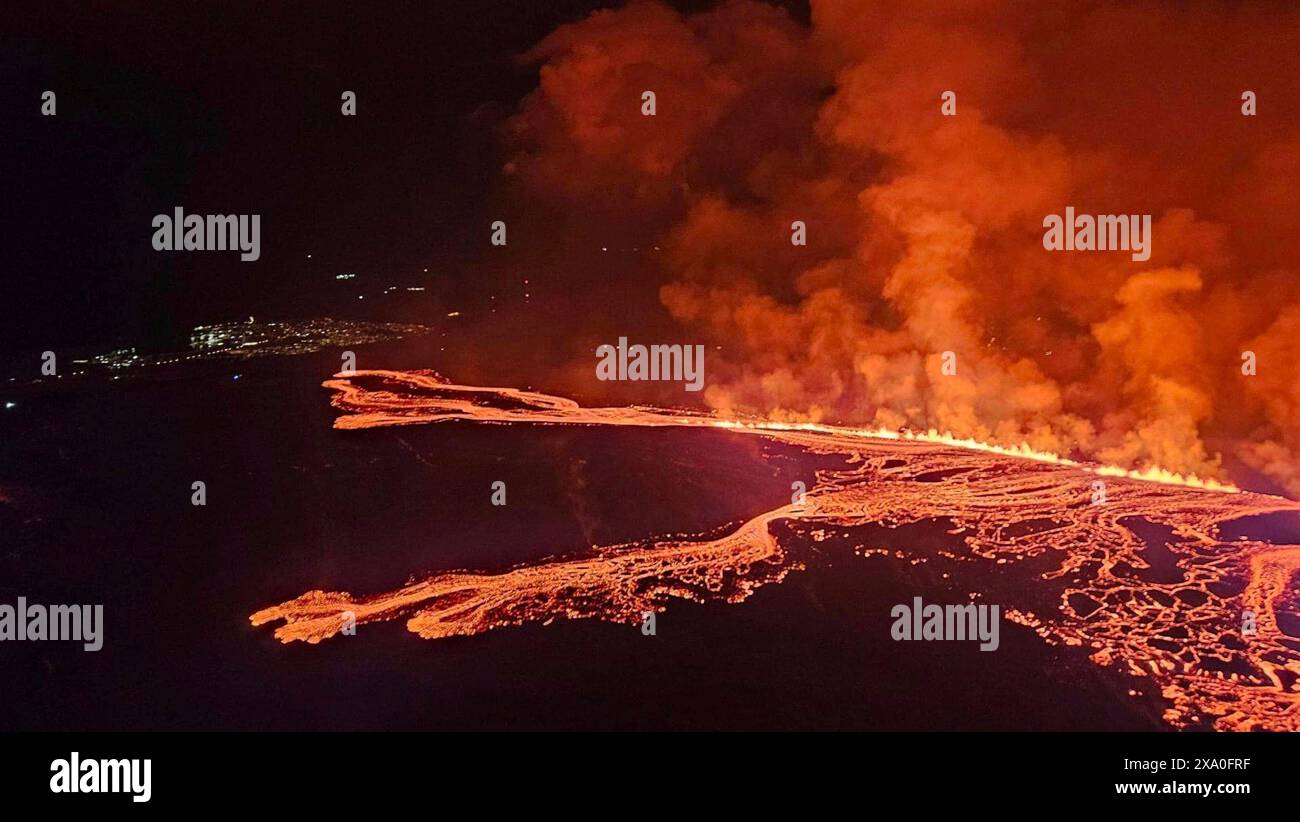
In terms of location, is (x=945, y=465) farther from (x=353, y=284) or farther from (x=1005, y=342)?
(x=353, y=284)

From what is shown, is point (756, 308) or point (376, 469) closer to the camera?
point (376, 469)

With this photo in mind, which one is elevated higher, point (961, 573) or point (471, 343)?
point (471, 343)

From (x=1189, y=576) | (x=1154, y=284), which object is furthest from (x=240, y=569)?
(x=1154, y=284)

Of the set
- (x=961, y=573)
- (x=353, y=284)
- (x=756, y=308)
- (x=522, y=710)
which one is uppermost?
(x=353, y=284)

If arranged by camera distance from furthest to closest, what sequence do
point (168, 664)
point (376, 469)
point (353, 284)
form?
point (353, 284) < point (376, 469) < point (168, 664)

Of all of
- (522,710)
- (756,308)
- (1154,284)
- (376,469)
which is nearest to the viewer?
(522,710)

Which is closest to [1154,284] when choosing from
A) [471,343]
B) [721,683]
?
[721,683]
